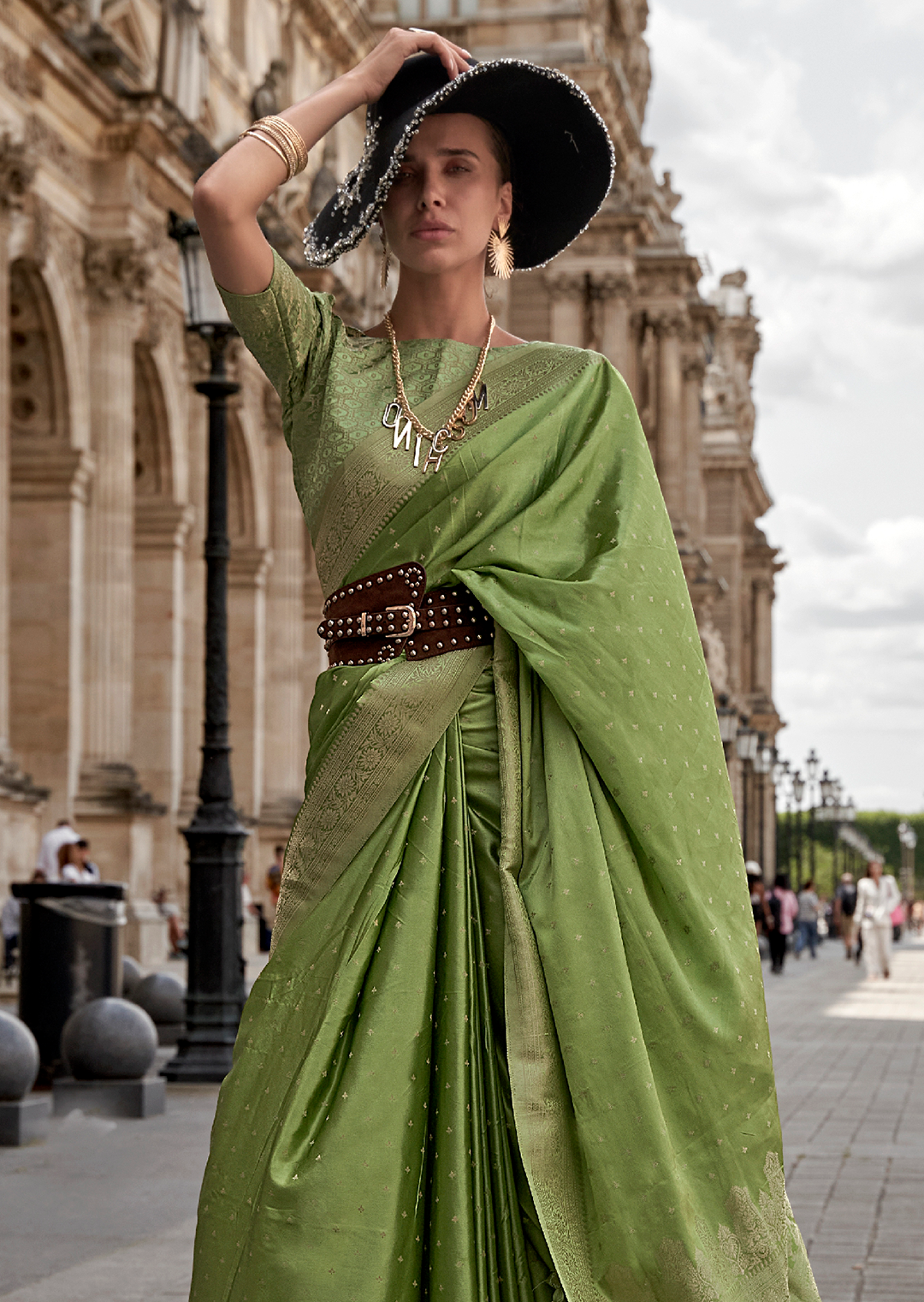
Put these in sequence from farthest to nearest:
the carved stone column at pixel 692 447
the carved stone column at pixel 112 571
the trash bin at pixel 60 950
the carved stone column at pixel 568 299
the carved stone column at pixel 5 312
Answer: the carved stone column at pixel 692 447 → the carved stone column at pixel 568 299 → the carved stone column at pixel 112 571 → the carved stone column at pixel 5 312 → the trash bin at pixel 60 950

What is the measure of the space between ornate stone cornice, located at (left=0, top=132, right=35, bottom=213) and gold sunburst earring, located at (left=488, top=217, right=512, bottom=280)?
62.7 ft

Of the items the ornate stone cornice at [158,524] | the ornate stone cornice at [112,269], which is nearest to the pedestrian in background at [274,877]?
the ornate stone cornice at [158,524]

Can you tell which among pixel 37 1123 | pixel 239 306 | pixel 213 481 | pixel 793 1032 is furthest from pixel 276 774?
pixel 239 306

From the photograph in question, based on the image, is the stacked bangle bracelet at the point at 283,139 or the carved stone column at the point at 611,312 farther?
the carved stone column at the point at 611,312

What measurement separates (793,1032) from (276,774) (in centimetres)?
1798

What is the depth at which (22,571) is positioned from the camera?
24.9 m

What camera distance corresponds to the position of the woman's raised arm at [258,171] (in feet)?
10.5

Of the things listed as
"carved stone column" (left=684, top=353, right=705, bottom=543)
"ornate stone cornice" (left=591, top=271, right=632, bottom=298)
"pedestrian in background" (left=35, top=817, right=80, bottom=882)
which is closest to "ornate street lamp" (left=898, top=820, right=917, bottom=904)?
"carved stone column" (left=684, top=353, right=705, bottom=543)

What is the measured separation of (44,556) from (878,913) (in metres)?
12.6

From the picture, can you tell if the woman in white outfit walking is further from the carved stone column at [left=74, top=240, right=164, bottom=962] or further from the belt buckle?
the belt buckle

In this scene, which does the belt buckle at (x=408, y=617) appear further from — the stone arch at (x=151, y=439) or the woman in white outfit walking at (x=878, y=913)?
the woman in white outfit walking at (x=878, y=913)

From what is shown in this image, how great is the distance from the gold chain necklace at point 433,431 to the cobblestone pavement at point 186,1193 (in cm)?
314

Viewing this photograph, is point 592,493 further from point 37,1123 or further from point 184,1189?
point 37,1123

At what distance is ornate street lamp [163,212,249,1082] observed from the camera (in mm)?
11719
